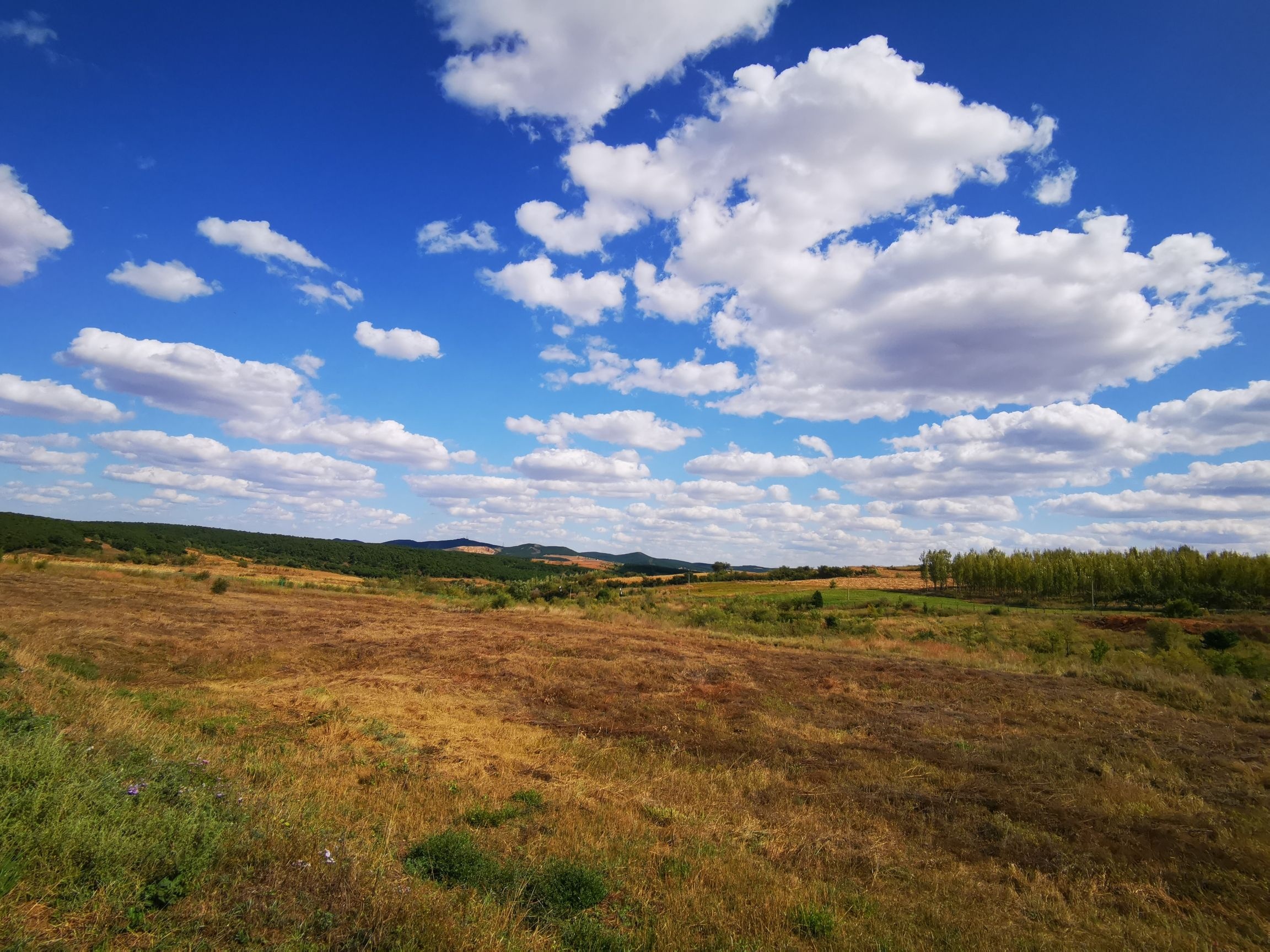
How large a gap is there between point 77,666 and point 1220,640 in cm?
4818

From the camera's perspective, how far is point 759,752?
41.4ft

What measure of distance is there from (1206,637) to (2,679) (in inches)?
1892

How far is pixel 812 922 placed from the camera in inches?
227

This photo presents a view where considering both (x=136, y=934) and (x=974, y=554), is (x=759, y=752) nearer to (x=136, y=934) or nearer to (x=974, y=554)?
(x=136, y=934)

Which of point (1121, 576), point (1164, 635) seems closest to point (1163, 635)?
point (1164, 635)

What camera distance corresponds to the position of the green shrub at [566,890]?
570 cm

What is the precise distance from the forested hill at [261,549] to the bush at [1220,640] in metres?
83.8

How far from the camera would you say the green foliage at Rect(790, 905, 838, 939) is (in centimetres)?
564

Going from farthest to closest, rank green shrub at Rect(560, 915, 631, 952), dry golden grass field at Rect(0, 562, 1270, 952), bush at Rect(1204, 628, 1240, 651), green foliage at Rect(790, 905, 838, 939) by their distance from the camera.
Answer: bush at Rect(1204, 628, 1240, 651), green foliage at Rect(790, 905, 838, 939), green shrub at Rect(560, 915, 631, 952), dry golden grass field at Rect(0, 562, 1270, 952)

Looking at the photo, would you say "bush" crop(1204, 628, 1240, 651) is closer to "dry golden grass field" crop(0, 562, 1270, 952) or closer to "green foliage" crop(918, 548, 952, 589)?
"dry golden grass field" crop(0, 562, 1270, 952)

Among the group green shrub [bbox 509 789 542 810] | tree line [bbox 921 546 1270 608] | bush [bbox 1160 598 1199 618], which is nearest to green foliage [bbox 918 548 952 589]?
tree line [bbox 921 546 1270 608]

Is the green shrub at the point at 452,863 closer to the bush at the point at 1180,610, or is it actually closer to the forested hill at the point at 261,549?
the bush at the point at 1180,610

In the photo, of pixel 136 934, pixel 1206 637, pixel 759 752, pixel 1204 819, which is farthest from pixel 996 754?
pixel 1206 637

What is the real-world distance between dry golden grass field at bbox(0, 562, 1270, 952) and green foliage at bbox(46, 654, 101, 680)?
234mm
